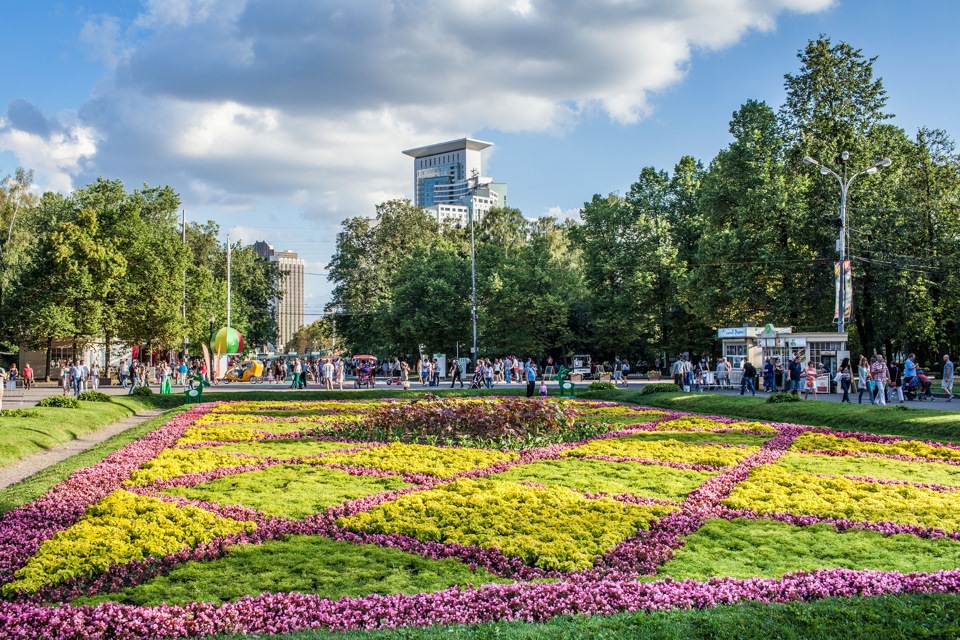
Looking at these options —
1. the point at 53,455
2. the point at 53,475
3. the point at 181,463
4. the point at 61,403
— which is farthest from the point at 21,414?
the point at 181,463

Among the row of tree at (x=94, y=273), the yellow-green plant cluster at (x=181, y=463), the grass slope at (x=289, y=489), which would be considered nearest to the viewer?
the grass slope at (x=289, y=489)

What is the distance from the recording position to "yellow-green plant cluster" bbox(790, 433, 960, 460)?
13266 mm

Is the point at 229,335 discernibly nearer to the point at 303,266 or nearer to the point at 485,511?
the point at 485,511

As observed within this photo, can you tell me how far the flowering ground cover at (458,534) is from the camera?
5906mm

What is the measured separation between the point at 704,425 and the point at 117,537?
1363 cm

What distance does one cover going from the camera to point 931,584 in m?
6.04

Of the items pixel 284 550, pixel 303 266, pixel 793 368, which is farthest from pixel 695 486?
pixel 303 266

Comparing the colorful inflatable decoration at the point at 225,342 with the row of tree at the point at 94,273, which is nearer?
the row of tree at the point at 94,273

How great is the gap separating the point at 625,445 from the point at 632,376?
38422 millimetres

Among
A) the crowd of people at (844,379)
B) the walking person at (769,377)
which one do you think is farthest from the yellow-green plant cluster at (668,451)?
the walking person at (769,377)

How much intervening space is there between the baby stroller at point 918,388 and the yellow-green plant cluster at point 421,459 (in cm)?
1793

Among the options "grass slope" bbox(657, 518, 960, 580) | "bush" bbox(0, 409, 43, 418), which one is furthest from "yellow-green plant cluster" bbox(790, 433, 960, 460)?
"bush" bbox(0, 409, 43, 418)

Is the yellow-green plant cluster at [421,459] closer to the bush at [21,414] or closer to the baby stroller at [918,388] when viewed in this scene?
the bush at [21,414]

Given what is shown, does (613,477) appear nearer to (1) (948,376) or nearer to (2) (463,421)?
(2) (463,421)
